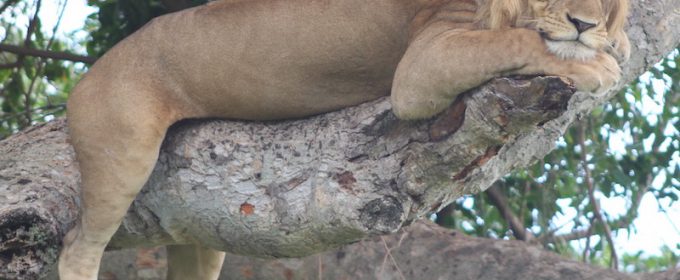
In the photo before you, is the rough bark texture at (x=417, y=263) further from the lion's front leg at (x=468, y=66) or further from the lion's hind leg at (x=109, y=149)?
the lion's front leg at (x=468, y=66)

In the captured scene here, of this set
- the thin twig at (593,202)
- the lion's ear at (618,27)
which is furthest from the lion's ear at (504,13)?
the thin twig at (593,202)

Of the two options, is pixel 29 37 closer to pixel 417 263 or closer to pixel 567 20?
pixel 417 263

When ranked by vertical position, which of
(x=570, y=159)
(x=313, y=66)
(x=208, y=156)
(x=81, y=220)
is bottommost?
(x=570, y=159)

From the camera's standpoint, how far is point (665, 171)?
6109mm

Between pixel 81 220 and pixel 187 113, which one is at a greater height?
pixel 187 113

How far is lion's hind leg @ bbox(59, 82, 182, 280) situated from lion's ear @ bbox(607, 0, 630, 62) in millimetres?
1444

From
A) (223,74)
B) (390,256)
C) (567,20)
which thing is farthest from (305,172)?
(390,256)

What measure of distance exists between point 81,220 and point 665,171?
2.89m

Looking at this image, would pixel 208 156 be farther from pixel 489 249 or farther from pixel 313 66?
pixel 489 249

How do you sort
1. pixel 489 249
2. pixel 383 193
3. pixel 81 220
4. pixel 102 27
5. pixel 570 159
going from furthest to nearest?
pixel 570 159 → pixel 102 27 → pixel 489 249 → pixel 81 220 → pixel 383 193

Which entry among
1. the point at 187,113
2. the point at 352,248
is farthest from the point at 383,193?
the point at 352,248

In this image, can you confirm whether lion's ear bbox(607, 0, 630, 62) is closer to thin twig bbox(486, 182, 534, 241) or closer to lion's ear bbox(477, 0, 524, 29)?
lion's ear bbox(477, 0, 524, 29)

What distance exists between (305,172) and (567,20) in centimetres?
96

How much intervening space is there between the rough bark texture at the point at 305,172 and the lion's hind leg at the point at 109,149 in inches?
2.5
